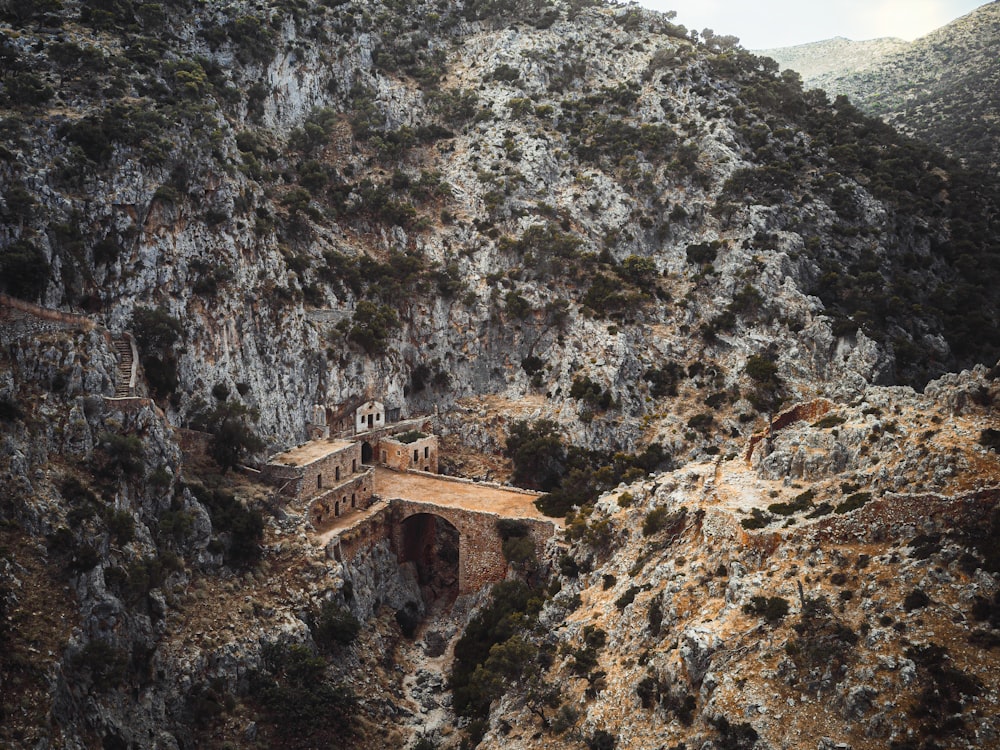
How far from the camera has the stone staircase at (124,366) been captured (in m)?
41.2

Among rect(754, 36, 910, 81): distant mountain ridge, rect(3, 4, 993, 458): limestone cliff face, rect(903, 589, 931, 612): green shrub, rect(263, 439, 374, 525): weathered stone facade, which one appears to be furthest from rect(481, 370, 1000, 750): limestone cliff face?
rect(754, 36, 910, 81): distant mountain ridge

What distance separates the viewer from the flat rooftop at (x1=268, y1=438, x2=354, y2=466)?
48.5m

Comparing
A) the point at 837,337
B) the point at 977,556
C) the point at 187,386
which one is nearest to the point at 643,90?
the point at 837,337

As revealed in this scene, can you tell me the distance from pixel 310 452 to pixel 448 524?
1254 centimetres

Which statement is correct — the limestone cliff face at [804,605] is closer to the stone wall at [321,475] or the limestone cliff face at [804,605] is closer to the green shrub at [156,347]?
the stone wall at [321,475]

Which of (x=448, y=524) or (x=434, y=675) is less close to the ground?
(x=448, y=524)

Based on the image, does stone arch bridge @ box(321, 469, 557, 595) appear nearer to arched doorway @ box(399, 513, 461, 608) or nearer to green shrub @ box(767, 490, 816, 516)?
arched doorway @ box(399, 513, 461, 608)

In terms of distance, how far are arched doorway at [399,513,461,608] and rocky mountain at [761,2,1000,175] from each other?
77.4 m

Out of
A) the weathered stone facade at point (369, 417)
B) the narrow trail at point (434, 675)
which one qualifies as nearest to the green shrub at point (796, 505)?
the narrow trail at point (434, 675)

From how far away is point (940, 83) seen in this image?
403 ft

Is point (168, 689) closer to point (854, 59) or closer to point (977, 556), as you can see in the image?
point (977, 556)

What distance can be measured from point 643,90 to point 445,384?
1969 inches

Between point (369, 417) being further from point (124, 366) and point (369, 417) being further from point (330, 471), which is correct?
point (124, 366)

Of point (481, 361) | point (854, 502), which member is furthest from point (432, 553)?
point (854, 502)
